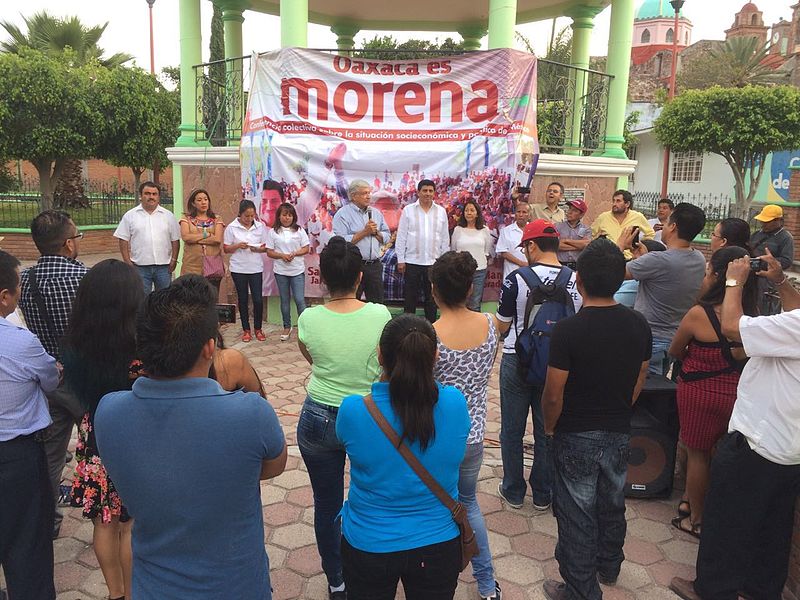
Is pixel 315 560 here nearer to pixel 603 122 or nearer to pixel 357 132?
pixel 357 132

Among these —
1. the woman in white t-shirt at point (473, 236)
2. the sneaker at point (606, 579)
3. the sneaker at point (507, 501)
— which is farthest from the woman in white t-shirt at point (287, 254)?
the sneaker at point (606, 579)

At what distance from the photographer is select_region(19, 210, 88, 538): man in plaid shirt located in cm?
297

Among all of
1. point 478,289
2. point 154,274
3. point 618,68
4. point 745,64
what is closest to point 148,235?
point 154,274

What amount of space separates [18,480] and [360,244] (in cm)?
485

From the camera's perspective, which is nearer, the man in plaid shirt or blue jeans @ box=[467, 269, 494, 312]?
the man in plaid shirt

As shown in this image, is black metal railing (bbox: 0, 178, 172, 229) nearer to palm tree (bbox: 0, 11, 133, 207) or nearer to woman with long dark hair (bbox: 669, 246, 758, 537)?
palm tree (bbox: 0, 11, 133, 207)

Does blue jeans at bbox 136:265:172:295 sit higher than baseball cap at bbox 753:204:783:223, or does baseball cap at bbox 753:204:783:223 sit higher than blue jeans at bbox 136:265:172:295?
baseball cap at bbox 753:204:783:223

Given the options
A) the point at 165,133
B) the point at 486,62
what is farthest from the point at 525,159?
the point at 165,133

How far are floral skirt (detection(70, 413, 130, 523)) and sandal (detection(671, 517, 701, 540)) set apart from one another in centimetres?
297

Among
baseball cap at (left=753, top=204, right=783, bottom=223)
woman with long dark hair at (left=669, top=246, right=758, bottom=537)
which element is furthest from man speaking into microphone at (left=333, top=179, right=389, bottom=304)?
woman with long dark hair at (left=669, top=246, right=758, bottom=537)

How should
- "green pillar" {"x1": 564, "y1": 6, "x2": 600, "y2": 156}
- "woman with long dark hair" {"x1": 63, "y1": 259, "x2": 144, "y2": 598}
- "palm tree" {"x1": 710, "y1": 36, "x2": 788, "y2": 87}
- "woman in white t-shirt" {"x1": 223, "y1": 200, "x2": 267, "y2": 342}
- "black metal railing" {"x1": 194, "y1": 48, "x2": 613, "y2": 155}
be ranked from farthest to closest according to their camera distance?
"palm tree" {"x1": 710, "y1": 36, "x2": 788, "y2": 87} < "green pillar" {"x1": 564, "y1": 6, "x2": 600, "y2": 156} < "black metal railing" {"x1": 194, "y1": 48, "x2": 613, "y2": 155} < "woman in white t-shirt" {"x1": 223, "y1": 200, "x2": 267, "y2": 342} < "woman with long dark hair" {"x1": 63, "y1": 259, "x2": 144, "y2": 598}

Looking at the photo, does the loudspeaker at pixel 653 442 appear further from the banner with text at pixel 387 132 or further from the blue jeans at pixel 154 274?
the blue jeans at pixel 154 274

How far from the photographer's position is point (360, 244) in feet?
23.0

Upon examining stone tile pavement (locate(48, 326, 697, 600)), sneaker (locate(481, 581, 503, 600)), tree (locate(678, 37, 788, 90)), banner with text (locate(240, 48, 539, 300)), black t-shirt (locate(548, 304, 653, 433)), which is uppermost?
tree (locate(678, 37, 788, 90))
